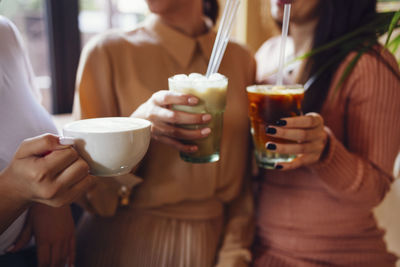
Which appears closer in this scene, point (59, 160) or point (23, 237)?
point (59, 160)

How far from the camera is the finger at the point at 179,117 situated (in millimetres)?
717

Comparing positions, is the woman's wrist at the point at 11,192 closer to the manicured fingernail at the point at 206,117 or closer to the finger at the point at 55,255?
the finger at the point at 55,255

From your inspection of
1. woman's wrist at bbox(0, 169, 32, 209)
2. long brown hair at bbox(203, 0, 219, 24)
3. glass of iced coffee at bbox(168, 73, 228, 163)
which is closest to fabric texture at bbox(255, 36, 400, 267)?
glass of iced coffee at bbox(168, 73, 228, 163)

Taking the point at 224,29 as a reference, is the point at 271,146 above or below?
below

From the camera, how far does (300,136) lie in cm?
79

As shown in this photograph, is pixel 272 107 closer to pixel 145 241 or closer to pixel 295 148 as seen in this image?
pixel 295 148

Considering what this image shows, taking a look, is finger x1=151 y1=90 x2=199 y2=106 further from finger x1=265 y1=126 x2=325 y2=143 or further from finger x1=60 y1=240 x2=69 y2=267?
finger x1=60 y1=240 x2=69 y2=267

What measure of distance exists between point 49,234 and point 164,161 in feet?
1.26

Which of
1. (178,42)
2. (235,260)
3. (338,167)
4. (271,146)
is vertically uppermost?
(178,42)

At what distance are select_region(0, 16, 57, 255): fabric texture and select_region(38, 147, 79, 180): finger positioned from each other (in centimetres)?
14

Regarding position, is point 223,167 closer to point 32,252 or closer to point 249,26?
point 32,252

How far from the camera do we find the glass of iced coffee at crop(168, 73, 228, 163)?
72 centimetres

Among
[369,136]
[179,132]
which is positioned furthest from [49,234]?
[369,136]

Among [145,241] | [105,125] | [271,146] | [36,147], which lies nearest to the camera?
[36,147]
